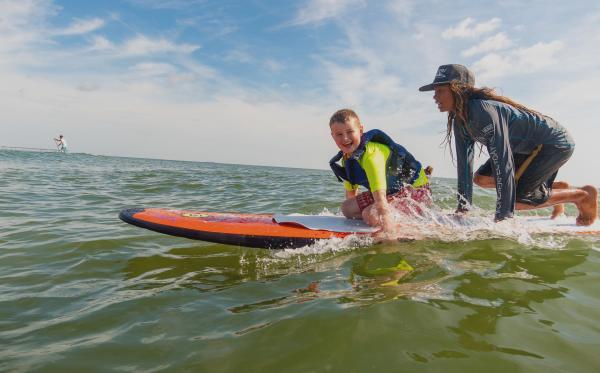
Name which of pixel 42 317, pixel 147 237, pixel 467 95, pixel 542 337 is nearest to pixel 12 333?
pixel 42 317

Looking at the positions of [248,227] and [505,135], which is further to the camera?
Answer: [248,227]

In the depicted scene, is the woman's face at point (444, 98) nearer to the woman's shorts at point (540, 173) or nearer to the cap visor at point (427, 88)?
the cap visor at point (427, 88)

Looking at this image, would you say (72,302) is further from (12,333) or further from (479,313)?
(479,313)

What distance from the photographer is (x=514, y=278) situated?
2947 millimetres

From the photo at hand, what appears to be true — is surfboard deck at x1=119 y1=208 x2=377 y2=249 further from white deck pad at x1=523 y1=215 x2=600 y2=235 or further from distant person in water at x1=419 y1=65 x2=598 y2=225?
white deck pad at x1=523 y1=215 x2=600 y2=235

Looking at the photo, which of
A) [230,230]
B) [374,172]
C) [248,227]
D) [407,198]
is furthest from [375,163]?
[230,230]

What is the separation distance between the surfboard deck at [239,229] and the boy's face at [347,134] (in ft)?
3.09

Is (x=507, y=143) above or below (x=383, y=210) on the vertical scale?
above

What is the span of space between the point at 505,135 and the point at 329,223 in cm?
213

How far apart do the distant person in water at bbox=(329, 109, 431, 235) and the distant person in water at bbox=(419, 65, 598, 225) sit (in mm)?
656

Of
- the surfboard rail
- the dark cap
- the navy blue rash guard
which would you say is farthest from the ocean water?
the dark cap

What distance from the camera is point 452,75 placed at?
13.4 feet

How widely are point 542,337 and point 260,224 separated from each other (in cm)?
287

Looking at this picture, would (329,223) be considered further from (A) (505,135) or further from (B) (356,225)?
(A) (505,135)
